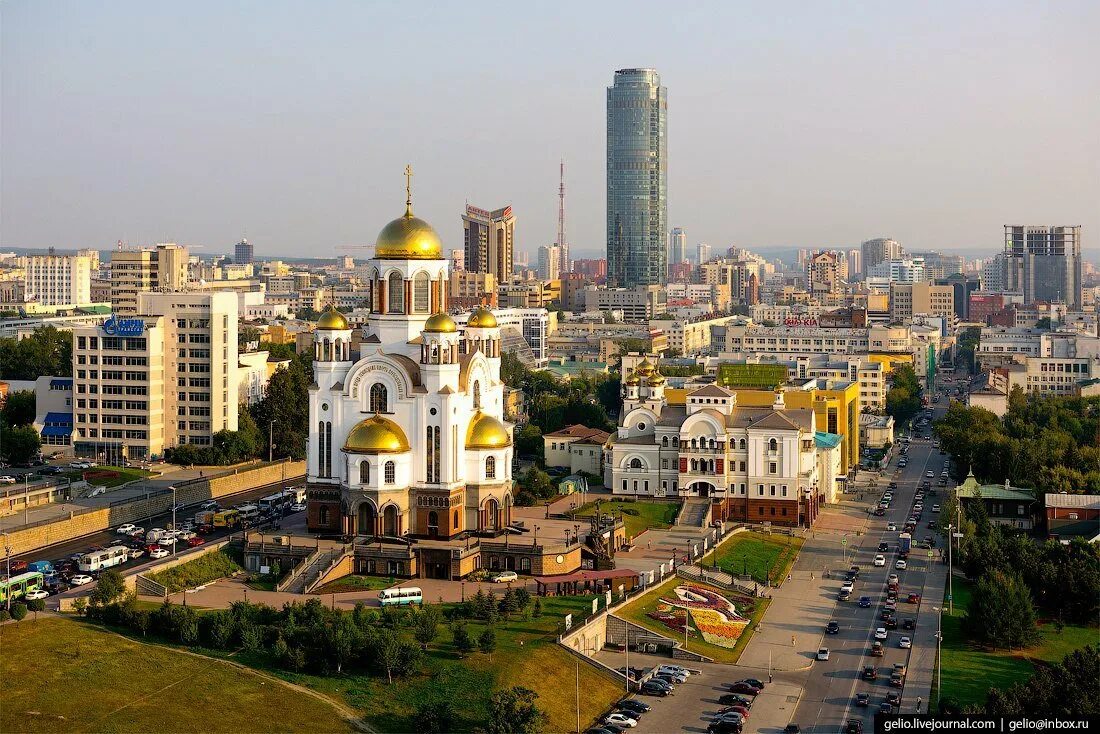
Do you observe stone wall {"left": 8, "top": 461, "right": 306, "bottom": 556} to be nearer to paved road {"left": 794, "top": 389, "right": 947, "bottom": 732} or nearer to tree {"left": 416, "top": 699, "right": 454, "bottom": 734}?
tree {"left": 416, "top": 699, "right": 454, "bottom": 734}

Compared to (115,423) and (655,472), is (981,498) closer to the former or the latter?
(655,472)

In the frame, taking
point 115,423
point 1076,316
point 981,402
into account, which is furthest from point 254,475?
point 1076,316

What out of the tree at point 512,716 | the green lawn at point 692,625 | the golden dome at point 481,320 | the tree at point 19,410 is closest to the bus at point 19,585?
the tree at point 512,716

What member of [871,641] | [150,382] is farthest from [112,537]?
[871,641]

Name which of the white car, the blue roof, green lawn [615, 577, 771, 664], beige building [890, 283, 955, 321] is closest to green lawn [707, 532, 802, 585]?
green lawn [615, 577, 771, 664]

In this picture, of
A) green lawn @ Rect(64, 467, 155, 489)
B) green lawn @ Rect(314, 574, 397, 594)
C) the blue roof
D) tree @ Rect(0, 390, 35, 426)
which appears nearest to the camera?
green lawn @ Rect(314, 574, 397, 594)

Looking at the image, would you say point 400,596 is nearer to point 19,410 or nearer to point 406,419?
point 406,419

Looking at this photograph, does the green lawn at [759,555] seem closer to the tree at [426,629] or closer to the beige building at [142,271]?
the tree at [426,629]
